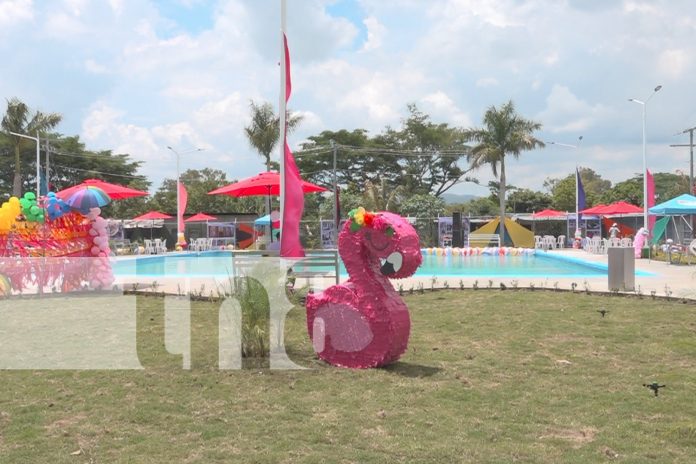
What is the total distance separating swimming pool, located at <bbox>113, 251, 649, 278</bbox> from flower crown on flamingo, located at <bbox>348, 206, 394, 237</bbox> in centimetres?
1113

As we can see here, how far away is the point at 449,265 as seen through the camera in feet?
68.2

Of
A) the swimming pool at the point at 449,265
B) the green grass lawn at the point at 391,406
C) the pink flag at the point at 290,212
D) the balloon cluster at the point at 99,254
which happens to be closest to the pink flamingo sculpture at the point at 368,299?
the green grass lawn at the point at 391,406

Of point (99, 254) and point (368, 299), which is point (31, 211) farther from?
point (368, 299)

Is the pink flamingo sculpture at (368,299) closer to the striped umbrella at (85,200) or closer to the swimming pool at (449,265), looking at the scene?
the striped umbrella at (85,200)

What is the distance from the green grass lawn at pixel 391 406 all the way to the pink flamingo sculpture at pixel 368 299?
0.76ft

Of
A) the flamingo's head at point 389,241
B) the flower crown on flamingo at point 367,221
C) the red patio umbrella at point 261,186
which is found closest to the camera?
the flamingo's head at point 389,241

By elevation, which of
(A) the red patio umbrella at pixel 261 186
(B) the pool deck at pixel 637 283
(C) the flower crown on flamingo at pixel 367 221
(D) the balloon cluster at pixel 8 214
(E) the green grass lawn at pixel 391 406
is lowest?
(E) the green grass lawn at pixel 391 406

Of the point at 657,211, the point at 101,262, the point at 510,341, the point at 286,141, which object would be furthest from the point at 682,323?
the point at 657,211

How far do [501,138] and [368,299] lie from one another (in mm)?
31104

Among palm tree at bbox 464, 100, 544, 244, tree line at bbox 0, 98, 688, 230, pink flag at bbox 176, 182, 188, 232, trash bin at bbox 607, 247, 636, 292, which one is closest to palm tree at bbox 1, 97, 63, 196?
tree line at bbox 0, 98, 688, 230

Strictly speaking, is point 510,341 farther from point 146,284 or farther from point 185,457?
point 146,284

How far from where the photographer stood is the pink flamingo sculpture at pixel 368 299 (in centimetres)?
544

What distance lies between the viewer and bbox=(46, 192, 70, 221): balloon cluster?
36.3 feet

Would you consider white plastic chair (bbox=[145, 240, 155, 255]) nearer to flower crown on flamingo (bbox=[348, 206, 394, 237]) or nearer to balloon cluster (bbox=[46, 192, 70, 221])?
balloon cluster (bbox=[46, 192, 70, 221])
